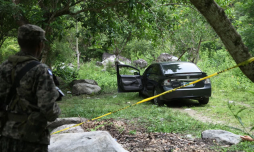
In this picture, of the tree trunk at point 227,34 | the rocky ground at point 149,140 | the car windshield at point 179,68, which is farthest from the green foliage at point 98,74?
the tree trunk at point 227,34

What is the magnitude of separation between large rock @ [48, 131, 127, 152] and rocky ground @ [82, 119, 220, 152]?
2.16 ft

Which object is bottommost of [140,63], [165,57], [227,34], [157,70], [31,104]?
[140,63]

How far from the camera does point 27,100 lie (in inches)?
87.0

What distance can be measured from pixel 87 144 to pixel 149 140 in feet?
A: 4.34

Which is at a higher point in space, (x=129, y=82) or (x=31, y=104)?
(x=31, y=104)

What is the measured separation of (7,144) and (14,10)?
6852 millimetres

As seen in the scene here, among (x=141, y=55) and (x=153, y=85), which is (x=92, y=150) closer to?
(x=153, y=85)

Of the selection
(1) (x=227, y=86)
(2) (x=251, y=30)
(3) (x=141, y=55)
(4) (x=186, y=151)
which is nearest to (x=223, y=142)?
(4) (x=186, y=151)

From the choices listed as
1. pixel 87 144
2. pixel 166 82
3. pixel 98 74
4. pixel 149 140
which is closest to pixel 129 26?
pixel 166 82

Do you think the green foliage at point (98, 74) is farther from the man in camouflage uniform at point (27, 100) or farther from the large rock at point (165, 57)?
the man in camouflage uniform at point (27, 100)

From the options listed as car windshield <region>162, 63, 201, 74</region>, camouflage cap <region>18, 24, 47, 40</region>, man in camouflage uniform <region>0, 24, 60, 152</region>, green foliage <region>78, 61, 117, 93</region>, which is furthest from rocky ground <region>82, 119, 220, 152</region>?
green foliage <region>78, 61, 117, 93</region>

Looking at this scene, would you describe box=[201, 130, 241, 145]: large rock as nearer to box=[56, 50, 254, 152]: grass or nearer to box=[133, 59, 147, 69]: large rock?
box=[56, 50, 254, 152]: grass

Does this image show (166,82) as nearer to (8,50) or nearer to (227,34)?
(227,34)

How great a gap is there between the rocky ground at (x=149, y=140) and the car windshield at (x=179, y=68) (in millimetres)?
3511
